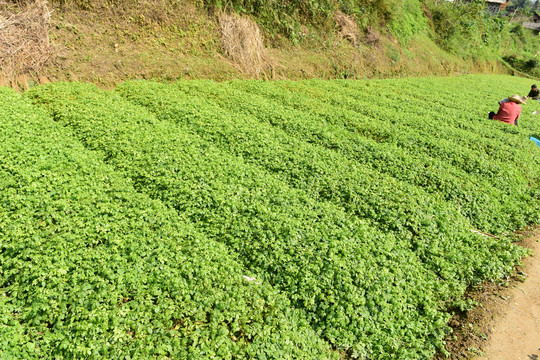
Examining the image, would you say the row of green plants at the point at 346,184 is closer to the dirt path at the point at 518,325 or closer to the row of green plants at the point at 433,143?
the dirt path at the point at 518,325

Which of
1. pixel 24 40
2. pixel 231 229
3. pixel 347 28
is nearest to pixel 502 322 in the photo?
pixel 231 229

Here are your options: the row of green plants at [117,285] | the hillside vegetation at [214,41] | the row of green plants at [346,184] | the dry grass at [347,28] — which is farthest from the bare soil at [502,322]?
the dry grass at [347,28]

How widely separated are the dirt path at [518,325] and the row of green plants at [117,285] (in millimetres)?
3174

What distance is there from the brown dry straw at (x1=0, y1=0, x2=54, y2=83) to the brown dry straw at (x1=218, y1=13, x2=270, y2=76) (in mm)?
8716

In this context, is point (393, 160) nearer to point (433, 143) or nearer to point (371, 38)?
point (433, 143)

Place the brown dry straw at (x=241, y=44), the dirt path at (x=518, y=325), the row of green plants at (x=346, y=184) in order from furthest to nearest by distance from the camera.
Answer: the brown dry straw at (x=241, y=44) → the row of green plants at (x=346, y=184) → the dirt path at (x=518, y=325)

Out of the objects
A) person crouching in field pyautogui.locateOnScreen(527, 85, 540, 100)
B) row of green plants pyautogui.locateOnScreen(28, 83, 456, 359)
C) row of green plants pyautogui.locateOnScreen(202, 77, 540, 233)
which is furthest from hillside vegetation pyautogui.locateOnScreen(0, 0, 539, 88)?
person crouching in field pyautogui.locateOnScreen(527, 85, 540, 100)

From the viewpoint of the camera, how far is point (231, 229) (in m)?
7.00

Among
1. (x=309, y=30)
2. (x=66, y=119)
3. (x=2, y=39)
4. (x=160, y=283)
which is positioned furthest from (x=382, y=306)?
(x=309, y=30)

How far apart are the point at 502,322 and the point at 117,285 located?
23.8 ft

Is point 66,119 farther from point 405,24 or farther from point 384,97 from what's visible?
point 405,24

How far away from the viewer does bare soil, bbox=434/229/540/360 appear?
19.2ft

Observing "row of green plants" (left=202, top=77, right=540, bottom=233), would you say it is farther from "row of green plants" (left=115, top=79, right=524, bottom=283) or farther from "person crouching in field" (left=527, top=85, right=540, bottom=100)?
"person crouching in field" (left=527, top=85, right=540, bottom=100)

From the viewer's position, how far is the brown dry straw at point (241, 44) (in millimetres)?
18906
